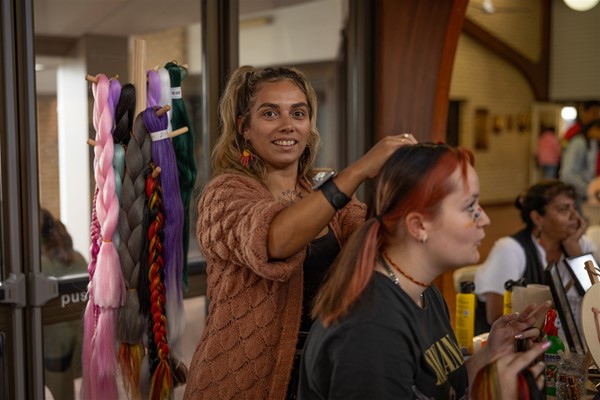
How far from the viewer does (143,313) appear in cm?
179

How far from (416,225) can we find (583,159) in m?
6.23

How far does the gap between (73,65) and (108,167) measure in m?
1.54

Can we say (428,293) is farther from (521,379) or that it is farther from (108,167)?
(108,167)

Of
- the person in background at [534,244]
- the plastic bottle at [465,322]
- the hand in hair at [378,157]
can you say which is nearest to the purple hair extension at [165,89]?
the hand in hair at [378,157]

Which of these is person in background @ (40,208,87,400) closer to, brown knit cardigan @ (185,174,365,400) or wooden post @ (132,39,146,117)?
wooden post @ (132,39,146,117)

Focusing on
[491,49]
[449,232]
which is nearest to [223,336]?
[449,232]

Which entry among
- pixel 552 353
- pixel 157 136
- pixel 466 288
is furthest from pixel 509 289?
pixel 157 136

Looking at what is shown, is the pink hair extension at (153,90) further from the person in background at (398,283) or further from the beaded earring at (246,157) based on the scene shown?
the person in background at (398,283)

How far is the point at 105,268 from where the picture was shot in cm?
172

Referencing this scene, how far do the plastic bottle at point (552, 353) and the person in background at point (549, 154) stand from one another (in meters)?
7.77

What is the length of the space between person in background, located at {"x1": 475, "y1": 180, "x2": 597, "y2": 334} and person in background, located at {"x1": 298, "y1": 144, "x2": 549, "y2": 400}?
1.63 meters

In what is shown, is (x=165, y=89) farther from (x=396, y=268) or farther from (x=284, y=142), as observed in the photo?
(x=396, y=268)

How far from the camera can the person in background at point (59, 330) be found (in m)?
2.69

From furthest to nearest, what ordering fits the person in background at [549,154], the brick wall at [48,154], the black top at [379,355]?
1. the person in background at [549,154]
2. the brick wall at [48,154]
3. the black top at [379,355]
